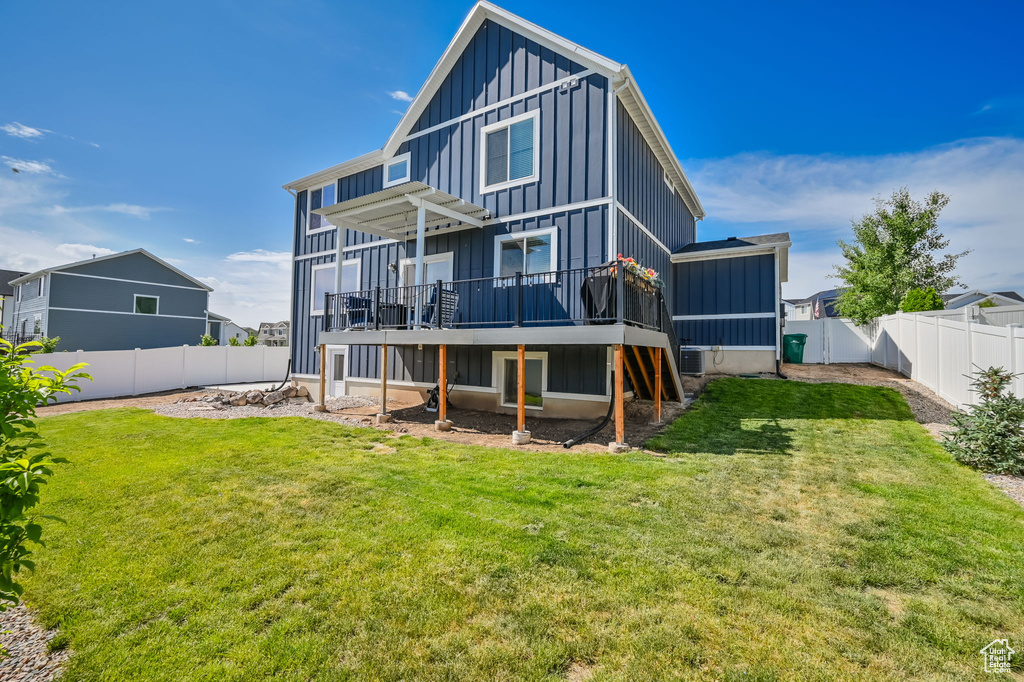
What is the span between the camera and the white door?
1394 cm

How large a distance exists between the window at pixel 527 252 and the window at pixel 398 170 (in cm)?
448

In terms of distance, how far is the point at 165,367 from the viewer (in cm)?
1711

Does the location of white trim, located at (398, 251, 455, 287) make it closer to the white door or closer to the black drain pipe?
the white door

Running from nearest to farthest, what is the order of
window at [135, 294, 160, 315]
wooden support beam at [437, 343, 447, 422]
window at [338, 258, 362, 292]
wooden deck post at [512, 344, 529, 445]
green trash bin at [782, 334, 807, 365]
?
wooden deck post at [512, 344, 529, 445] → wooden support beam at [437, 343, 447, 422] → window at [338, 258, 362, 292] → green trash bin at [782, 334, 807, 365] → window at [135, 294, 160, 315]

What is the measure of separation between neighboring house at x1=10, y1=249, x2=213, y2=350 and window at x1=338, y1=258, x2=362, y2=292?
2032cm

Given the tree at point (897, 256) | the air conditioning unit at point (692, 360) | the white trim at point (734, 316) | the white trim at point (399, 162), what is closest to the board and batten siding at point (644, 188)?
A: the white trim at point (734, 316)

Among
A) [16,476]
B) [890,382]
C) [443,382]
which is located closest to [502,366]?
[443,382]

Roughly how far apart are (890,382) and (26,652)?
1561 cm

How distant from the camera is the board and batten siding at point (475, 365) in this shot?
370 inches

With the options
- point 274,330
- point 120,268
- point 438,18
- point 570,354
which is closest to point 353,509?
point 570,354

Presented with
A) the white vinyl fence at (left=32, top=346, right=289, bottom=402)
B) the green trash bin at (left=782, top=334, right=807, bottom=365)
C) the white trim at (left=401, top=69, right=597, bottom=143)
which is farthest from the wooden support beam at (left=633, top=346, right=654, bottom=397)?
the white vinyl fence at (left=32, top=346, right=289, bottom=402)

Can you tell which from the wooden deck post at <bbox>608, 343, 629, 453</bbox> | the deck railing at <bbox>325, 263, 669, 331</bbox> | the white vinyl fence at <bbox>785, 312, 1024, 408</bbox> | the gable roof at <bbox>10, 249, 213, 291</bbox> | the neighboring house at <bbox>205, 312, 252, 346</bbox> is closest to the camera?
the white vinyl fence at <bbox>785, 312, 1024, 408</bbox>

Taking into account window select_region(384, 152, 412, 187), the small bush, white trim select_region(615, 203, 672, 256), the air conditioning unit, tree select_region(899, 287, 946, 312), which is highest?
window select_region(384, 152, 412, 187)

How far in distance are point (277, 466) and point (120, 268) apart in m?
28.1
